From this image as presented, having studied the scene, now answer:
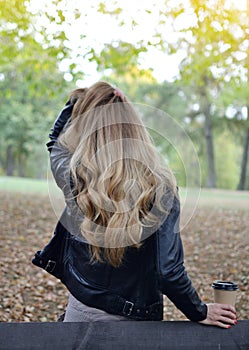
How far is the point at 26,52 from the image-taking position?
1039cm

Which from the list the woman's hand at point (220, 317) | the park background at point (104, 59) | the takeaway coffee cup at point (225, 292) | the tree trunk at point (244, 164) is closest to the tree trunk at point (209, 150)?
the tree trunk at point (244, 164)

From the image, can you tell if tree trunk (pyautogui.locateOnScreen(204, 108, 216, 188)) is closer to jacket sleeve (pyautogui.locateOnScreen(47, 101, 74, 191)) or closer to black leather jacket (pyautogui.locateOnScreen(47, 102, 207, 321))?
A: jacket sleeve (pyautogui.locateOnScreen(47, 101, 74, 191))

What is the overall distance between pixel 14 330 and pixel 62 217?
20.2 inches

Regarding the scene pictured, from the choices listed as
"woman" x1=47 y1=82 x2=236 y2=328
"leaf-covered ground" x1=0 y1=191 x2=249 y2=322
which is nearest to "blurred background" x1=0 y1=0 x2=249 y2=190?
"leaf-covered ground" x1=0 y1=191 x2=249 y2=322

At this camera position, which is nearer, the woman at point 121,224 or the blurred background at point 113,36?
the woman at point 121,224

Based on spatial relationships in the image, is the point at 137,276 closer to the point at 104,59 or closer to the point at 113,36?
the point at 104,59

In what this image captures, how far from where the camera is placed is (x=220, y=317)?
215cm

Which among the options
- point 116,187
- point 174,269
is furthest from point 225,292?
point 116,187

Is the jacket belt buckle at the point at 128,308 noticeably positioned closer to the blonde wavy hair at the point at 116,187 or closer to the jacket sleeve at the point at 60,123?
the blonde wavy hair at the point at 116,187

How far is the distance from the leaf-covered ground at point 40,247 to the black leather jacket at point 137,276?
9.27 ft

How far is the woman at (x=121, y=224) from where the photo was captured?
213cm

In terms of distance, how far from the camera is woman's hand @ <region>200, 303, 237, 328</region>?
2.16 m

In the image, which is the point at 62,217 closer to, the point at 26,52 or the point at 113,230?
the point at 113,230

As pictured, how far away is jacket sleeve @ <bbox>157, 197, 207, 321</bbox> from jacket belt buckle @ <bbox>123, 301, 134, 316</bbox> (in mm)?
160
